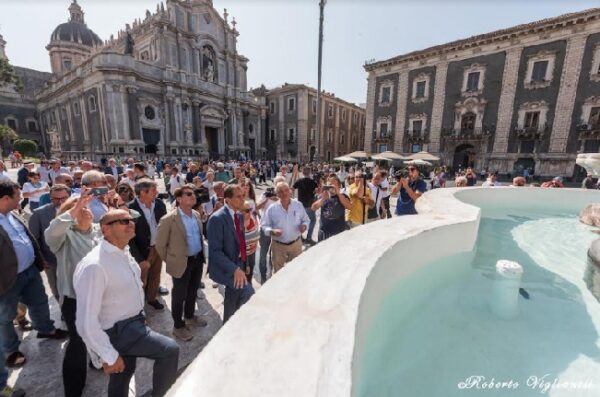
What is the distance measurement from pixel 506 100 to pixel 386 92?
1009cm

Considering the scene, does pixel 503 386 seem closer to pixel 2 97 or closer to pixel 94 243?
pixel 94 243

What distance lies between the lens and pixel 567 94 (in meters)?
19.8

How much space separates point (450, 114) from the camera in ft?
80.5

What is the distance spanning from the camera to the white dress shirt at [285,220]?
3.60 meters

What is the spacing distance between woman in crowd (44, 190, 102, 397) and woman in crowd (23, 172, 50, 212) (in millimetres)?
4552

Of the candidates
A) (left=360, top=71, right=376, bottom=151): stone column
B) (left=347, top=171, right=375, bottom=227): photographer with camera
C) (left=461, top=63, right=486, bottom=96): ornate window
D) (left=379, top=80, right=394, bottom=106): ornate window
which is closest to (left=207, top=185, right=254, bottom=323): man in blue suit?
(left=347, top=171, right=375, bottom=227): photographer with camera

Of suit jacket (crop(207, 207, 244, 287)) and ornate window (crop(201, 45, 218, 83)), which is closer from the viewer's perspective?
suit jacket (crop(207, 207, 244, 287))

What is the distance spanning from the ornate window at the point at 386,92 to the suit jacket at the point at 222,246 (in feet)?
93.4

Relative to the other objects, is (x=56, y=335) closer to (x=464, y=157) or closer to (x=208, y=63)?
(x=464, y=157)

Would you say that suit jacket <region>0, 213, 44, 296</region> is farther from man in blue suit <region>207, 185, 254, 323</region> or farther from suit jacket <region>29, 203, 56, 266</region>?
man in blue suit <region>207, 185, 254, 323</region>

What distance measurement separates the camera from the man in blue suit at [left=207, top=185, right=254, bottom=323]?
2.62 metres

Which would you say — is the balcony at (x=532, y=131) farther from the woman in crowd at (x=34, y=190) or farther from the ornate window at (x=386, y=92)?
the woman in crowd at (x=34, y=190)

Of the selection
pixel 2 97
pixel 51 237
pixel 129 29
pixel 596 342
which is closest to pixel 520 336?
pixel 596 342

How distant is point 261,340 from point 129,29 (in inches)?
1592
